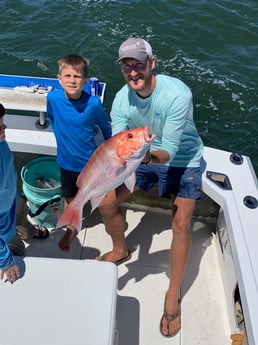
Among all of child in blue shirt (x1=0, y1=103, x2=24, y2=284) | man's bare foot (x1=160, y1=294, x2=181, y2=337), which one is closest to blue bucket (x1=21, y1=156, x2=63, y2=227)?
child in blue shirt (x1=0, y1=103, x2=24, y2=284)

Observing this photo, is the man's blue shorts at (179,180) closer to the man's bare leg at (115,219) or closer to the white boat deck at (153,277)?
the man's bare leg at (115,219)

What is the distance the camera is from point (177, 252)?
10.2ft

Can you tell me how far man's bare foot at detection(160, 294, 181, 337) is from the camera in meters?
3.10

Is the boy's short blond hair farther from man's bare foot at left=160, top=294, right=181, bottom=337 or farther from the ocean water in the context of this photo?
the ocean water

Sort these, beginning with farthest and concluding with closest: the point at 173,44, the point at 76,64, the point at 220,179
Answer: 1. the point at 173,44
2. the point at 220,179
3. the point at 76,64

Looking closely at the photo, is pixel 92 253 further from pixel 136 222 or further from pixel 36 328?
pixel 36 328

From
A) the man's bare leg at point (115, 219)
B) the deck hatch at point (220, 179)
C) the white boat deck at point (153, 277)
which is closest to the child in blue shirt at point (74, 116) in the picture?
the man's bare leg at point (115, 219)

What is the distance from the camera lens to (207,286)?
→ 3432 mm

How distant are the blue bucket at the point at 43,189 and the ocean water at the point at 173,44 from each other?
3.38 metres

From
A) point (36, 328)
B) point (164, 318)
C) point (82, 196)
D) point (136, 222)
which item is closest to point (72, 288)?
point (36, 328)

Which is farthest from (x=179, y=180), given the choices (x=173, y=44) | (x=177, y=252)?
(x=173, y=44)

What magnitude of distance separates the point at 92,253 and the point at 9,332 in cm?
157

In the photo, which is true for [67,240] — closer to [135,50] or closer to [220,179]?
[220,179]

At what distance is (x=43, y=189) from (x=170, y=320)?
1460mm
